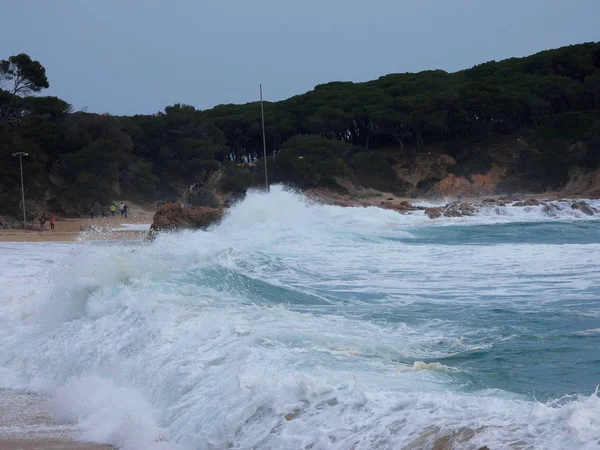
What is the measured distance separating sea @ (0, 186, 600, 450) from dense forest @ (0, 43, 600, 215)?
98.0 ft

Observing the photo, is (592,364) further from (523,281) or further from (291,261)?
(291,261)

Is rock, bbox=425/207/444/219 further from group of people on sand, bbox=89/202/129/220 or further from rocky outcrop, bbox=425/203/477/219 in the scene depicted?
group of people on sand, bbox=89/202/129/220

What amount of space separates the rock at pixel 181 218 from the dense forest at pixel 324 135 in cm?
1793

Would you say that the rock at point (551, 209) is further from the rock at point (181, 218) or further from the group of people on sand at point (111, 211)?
the group of people on sand at point (111, 211)

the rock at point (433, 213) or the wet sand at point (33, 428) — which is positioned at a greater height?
the wet sand at point (33, 428)

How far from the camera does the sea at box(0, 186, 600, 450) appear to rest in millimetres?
4691

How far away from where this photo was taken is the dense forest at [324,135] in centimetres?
4478

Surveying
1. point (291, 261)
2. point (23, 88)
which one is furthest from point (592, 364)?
point (23, 88)

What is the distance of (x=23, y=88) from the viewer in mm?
45594

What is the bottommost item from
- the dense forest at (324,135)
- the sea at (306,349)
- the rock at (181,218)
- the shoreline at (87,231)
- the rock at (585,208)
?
the rock at (585,208)

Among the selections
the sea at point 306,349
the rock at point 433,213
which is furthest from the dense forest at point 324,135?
the sea at point 306,349

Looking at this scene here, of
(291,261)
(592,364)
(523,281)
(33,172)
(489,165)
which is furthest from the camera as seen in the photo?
(489,165)

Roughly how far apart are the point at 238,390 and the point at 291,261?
9.98m

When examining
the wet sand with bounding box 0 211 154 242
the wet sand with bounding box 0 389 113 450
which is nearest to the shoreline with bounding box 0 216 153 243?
the wet sand with bounding box 0 211 154 242
